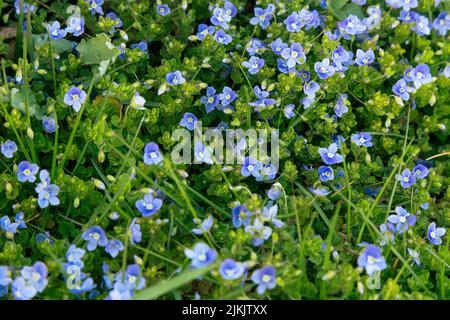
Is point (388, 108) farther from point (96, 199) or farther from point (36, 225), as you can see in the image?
point (36, 225)

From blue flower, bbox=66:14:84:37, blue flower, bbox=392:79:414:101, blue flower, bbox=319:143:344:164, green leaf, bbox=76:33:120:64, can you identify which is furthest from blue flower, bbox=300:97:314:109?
blue flower, bbox=66:14:84:37

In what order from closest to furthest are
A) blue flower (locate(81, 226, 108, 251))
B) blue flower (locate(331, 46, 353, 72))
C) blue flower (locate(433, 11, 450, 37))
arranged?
1. blue flower (locate(81, 226, 108, 251))
2. blue flower (locate(331, 46, 353, 72))
3. blue flower (locate(433, 11, 450, 37))

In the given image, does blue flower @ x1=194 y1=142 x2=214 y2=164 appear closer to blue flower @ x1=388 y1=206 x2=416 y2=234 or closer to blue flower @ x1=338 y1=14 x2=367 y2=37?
blue flower @ x1=388 y1=206 x2=416 y2=234

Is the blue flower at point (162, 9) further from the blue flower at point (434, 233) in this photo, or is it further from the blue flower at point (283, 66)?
the blue flower at point (434, 233)

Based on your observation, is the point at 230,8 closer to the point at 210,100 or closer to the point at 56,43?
the point at 210,100

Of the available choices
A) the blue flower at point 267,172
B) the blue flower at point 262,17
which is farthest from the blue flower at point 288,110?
the blue flower at point 262,17
